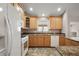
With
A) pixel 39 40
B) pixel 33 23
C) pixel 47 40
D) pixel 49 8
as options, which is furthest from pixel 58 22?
pixel 39 40

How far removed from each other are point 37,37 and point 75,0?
235 inches

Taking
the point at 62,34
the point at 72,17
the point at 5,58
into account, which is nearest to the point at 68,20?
the point at 72,17

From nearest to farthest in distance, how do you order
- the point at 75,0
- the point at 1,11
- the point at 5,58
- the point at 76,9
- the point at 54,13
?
1. the point at 5,58
2. the point at 75,0
3. the point at 1,11
4. the point at 76,9
5. the point at 54,13

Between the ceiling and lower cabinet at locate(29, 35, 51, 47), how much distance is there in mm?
1477

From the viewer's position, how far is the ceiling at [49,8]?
649 cm

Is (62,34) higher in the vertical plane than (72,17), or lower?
lower

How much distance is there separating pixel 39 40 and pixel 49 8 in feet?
6.17

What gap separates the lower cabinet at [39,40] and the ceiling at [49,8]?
4.84ft

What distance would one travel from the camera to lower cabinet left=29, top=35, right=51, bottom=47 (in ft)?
23.4

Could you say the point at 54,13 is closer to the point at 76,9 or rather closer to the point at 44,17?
the point at 44,17

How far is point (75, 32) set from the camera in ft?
22.4

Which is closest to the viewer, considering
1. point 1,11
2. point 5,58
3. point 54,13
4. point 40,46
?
point 5,58

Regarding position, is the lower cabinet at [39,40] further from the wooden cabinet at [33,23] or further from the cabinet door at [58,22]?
the cabinet door at [58,22]

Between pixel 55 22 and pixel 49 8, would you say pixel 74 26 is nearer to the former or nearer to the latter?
pixel 55 22
